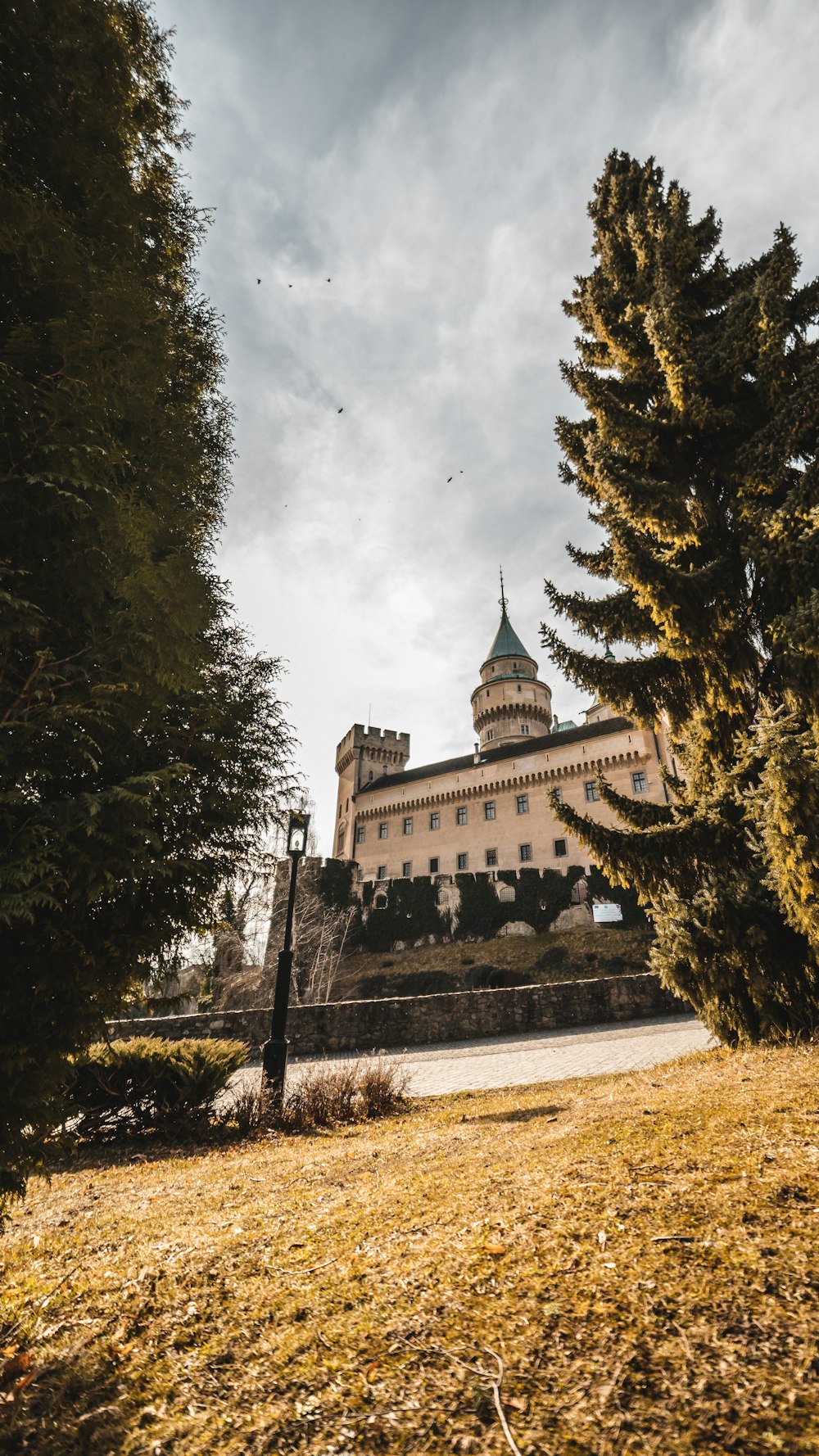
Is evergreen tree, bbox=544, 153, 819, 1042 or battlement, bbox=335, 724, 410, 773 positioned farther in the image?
battlement, bbox=335, 724, 410, 773

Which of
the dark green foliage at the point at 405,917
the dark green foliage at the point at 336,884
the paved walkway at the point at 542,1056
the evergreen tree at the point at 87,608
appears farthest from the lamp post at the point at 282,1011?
the dark green foliage at the point at 336,884

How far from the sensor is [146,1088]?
804 centimetres

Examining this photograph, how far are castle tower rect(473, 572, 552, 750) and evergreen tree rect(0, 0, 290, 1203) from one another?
47632mm

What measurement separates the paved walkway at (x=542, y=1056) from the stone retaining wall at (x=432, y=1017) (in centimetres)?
51

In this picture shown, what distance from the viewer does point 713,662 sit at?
24.3ft

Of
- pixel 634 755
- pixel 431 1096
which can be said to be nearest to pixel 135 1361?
pixel 431 1096

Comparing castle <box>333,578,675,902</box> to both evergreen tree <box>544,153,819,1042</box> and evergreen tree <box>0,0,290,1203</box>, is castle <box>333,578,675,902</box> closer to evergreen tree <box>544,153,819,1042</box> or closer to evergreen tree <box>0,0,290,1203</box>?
evergreen tree <box>544,153,819,1042</box>

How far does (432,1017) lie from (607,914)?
18.2 metres

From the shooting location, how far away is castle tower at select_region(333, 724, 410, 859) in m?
56.3

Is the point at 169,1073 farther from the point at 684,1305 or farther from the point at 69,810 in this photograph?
the point at 684,1305

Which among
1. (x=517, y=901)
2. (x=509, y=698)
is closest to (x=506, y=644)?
(x=509, y=698)

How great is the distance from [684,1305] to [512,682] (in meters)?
53.0

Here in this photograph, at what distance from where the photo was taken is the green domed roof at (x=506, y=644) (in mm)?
56062

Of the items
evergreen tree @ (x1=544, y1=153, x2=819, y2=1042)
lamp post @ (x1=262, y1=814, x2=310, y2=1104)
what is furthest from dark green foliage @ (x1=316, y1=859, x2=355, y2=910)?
evergreen tree @ (x1=544, y1=153, x2=819, y2=1042)
